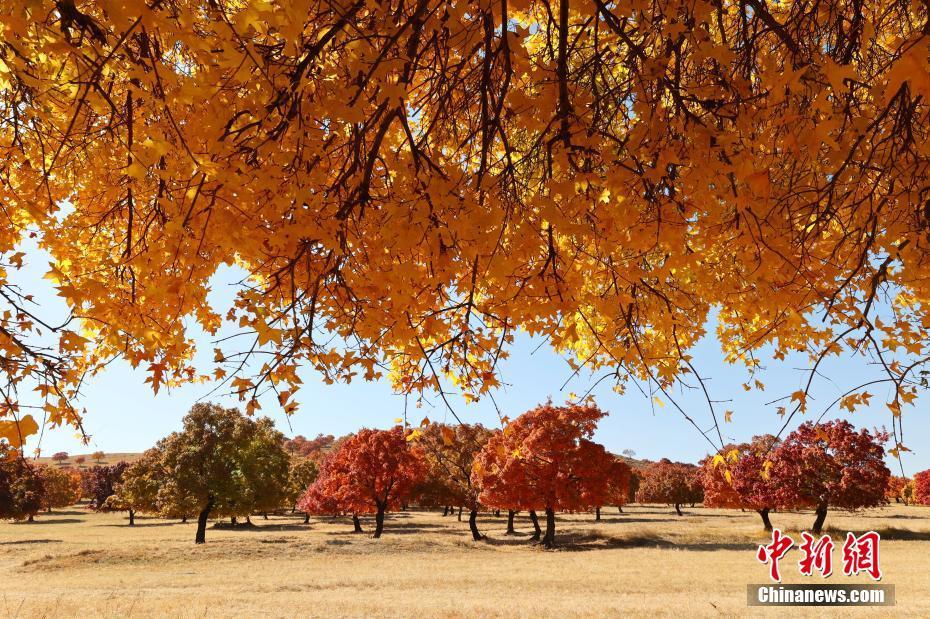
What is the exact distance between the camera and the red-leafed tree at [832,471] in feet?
94.1

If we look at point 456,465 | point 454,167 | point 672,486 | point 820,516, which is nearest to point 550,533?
point 456,465

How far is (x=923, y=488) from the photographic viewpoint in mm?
67625

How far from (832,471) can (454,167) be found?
33.8 metres

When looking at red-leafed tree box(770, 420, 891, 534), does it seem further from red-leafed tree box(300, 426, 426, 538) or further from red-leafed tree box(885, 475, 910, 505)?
red-leafed tree box(300, 426, 426, 538)

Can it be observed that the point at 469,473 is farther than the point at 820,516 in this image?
Yes

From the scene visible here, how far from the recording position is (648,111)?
3.16 meters

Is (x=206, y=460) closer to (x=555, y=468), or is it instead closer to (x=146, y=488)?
(x=146, y=488)

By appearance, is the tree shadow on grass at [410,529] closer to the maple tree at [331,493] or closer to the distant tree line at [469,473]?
the maple tree at [331,493]

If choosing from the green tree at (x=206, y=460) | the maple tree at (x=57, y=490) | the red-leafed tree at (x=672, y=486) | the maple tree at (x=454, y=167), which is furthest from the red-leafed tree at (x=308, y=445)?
the maple tree at (x=454, y=167)

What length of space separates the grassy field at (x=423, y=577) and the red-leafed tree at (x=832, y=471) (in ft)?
6.77

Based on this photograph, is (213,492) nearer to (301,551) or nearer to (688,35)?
(301,551)

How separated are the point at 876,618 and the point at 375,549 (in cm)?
1890

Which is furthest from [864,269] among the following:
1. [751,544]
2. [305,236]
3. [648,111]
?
[751,544]

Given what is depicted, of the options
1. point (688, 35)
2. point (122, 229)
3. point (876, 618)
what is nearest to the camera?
point (688, 35)
